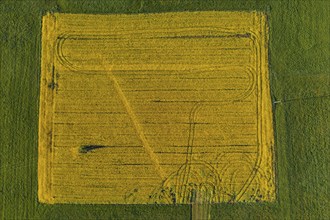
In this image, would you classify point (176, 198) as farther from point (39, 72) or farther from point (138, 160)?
point (39, 72)

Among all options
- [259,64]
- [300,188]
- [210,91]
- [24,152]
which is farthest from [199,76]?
[24,152]

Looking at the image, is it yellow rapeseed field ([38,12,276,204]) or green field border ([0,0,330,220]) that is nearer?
green field border ([0,0,330,220])

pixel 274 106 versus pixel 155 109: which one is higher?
pixel 274 106

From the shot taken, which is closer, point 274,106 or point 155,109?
point 274,106

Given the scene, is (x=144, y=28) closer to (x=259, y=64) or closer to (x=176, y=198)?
(x=259, y=64)

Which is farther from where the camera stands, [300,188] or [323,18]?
[323,18]

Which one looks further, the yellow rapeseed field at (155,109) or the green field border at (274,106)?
the yellow rapeseed field at (155,109)

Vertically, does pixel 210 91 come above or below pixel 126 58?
below

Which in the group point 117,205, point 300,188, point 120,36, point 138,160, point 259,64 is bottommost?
point 117,205
